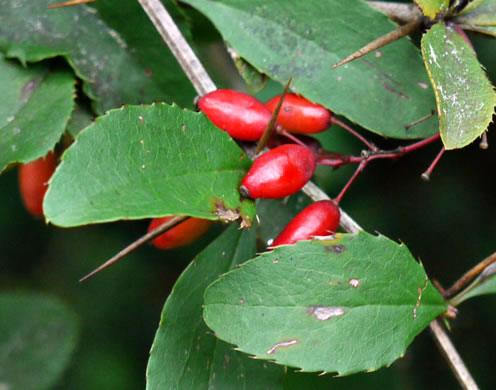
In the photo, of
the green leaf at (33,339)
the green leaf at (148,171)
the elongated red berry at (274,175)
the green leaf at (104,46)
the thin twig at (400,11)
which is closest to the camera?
the green leaf at (148,171)

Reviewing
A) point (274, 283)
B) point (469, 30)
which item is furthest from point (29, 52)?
point (469, 30)

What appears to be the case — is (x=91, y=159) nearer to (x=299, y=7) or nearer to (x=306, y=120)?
(x=306, y=120)

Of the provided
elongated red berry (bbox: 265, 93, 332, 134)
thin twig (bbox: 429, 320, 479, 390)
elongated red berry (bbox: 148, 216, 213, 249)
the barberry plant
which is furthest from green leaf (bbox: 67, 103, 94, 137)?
thin twig (bbox: 429, 320, 479, 390)

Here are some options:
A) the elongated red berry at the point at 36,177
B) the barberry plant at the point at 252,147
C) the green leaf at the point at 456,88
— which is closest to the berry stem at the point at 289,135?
the barberry plant at the point at 252,147

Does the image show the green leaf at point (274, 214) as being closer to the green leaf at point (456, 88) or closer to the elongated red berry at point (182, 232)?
Answer: the elongated red berry at point (182, 232)

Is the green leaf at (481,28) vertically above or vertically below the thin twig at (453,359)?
above

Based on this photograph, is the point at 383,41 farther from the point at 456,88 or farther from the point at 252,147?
the point at 252,147
